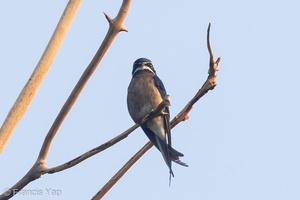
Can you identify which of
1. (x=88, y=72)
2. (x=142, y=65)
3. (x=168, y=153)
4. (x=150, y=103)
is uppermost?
(x=142, y=65)

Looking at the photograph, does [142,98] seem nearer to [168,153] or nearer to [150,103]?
[150,103]

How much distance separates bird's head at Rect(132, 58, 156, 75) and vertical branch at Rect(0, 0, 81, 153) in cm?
349

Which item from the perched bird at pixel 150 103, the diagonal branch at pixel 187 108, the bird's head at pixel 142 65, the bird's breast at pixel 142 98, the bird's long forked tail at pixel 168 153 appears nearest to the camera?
the diagonal branch at pixel 187 108

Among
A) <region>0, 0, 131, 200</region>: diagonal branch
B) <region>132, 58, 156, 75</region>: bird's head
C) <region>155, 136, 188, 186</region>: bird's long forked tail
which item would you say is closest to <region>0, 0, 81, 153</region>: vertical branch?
<region>0, 0, 131, 200</region>: diagonal branch

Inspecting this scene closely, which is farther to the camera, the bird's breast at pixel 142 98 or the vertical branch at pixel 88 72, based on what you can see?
the bird's breast at pixel 142 98

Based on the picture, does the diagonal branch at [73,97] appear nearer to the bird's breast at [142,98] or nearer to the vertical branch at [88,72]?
the vertical branch at [88,72]

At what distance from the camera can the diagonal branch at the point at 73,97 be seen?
10.5 ft

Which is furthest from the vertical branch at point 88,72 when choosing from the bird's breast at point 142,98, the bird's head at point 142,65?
the bird's head at point 142,65

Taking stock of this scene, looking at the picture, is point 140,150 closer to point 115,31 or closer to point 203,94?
point 203,94

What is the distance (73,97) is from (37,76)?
1.09 feet

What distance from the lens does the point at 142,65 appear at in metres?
7.10

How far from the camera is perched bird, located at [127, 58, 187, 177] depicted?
19.5ft

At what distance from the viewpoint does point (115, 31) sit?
3.34 metres

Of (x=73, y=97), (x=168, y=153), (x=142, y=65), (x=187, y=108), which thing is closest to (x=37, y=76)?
(x=73, y=97)
